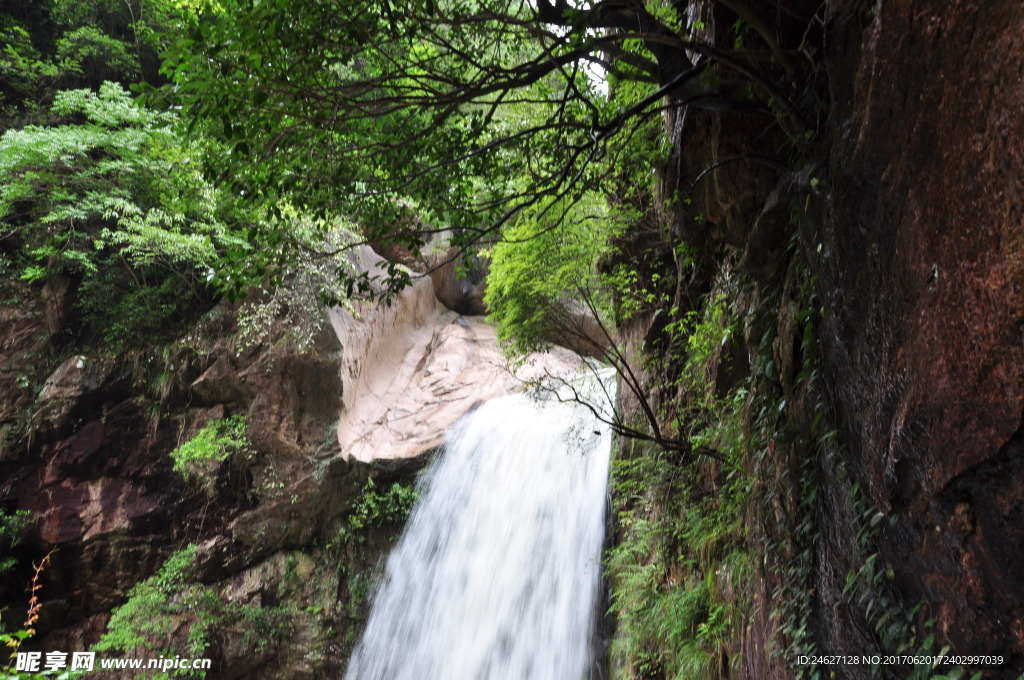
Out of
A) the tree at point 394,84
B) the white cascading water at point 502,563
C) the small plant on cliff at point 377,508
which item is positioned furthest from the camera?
the small plant on cliff at point 377,508

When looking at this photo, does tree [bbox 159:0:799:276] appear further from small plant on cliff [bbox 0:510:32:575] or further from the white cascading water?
small plant on cliff [bbox 0:510:32:575]

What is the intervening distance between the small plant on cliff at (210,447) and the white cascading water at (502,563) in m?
3.39

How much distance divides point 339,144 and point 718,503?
13.3ft

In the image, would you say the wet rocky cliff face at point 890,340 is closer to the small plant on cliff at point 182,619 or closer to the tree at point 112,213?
the tree at point 112,213

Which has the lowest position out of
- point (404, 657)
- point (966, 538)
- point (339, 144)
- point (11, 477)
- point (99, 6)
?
point (404, 657)

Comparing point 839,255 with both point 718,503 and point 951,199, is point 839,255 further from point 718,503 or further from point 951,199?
point 718,503

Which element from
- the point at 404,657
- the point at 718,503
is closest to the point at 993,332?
the point at 718,503

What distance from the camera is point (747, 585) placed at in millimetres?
4008

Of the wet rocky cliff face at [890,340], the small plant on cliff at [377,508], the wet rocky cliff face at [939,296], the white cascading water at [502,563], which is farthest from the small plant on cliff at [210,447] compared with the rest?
the wet rocky cliff face at [939,296]

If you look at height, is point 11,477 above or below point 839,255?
below

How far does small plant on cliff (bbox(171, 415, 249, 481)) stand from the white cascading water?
3.39 meters

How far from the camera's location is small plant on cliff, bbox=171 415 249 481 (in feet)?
32.9

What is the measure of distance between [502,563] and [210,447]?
17.7 feet

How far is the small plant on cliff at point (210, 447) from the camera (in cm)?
1002
